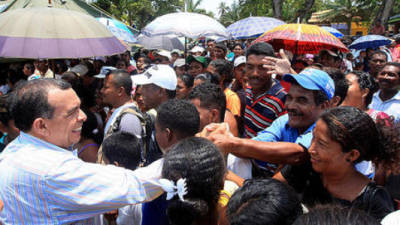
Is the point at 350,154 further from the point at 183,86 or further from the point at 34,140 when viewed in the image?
the point at 183,86

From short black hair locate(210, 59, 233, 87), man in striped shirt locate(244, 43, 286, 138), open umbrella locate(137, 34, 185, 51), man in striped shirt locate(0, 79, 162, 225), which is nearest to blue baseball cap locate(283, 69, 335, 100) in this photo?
man in striped shirt locate(244, 43, 286, 138)

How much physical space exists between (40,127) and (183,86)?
9.99 feet

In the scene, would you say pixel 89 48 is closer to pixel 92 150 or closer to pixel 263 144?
pixel 92 150

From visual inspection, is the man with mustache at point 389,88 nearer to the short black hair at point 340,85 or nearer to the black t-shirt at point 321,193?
the short black hair at point 340,85

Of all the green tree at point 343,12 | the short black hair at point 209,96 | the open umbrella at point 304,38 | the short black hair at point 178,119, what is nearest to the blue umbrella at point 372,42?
the open umbrella at point 304,38

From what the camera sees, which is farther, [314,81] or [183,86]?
[183,86]

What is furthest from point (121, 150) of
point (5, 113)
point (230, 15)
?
point (230, 15)

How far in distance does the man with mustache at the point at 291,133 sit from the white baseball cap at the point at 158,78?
163cm

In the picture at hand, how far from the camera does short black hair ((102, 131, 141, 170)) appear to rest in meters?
2.52

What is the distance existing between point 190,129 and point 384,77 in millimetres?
3148

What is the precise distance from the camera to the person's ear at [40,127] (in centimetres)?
169

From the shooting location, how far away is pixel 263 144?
1917 mm

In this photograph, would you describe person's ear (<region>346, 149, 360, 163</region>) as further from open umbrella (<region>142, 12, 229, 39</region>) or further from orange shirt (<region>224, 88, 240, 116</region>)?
open umbrella (<region>142, 12, 229, 39</region>)

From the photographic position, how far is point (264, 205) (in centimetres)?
135
